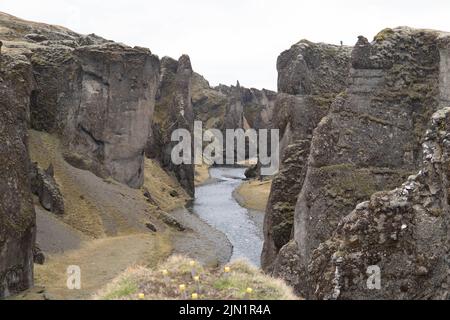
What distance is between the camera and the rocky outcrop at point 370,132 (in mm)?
26692

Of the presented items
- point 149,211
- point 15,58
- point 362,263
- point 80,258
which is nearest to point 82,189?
point 149,211

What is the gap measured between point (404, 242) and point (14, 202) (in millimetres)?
25503

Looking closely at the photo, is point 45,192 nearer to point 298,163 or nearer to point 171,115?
point 298,163

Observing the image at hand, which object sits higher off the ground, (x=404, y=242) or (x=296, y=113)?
(x=296, y=113)

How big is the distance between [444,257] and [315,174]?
12.5 metres

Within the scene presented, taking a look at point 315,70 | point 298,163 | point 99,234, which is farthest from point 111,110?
point 298,163

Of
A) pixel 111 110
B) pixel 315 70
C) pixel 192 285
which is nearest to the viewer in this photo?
pixel 192 285

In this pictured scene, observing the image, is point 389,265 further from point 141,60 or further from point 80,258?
point 141,60

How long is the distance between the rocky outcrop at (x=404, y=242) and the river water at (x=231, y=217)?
20316 mm

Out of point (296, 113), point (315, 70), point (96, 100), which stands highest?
point (315, 70)

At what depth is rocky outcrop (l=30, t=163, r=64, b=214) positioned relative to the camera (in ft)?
181

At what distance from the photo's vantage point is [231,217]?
3105 inches
